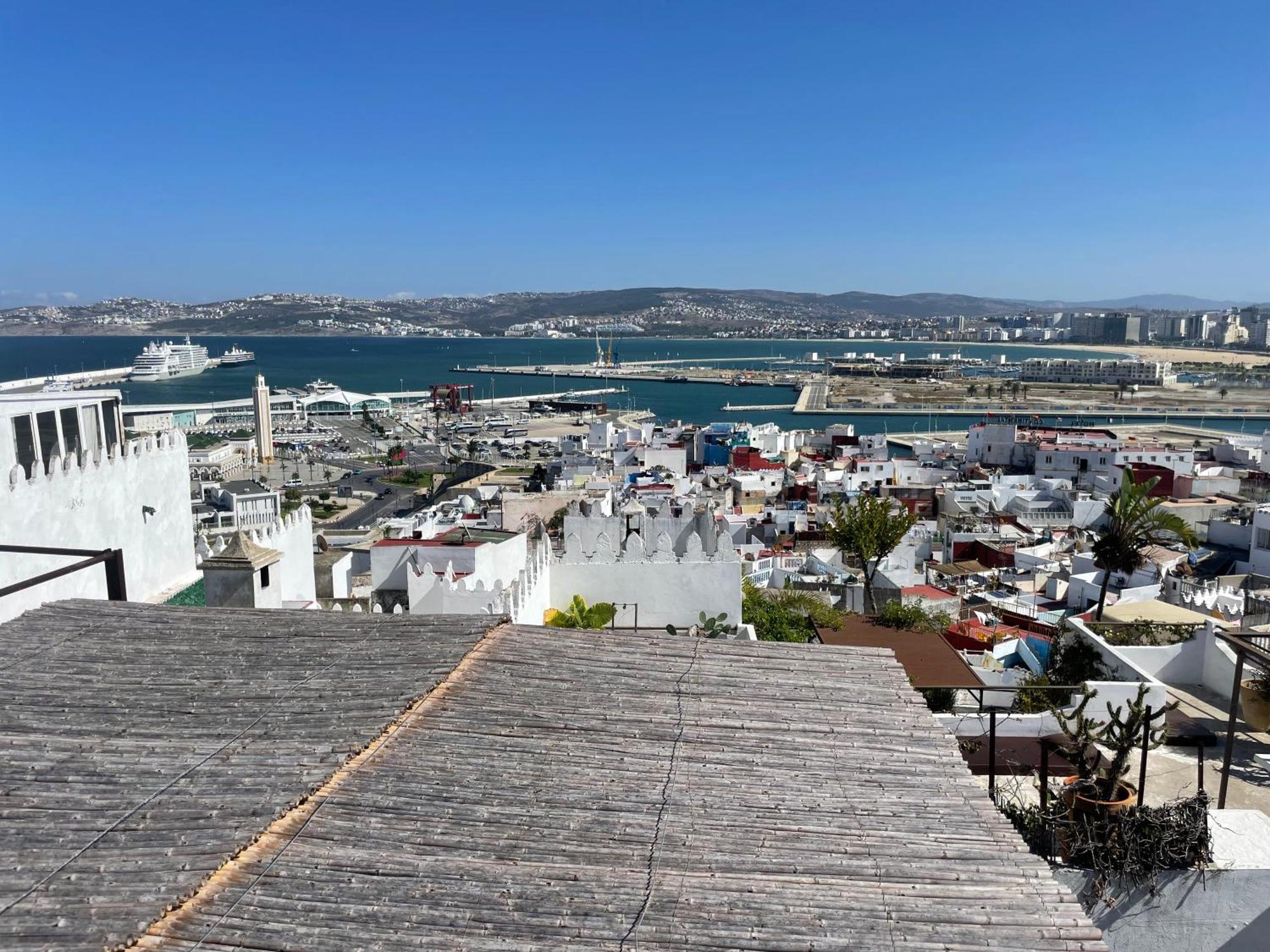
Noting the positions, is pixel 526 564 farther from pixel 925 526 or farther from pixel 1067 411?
pixel 1067 411

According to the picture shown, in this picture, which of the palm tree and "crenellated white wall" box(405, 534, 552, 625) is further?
the palm tree

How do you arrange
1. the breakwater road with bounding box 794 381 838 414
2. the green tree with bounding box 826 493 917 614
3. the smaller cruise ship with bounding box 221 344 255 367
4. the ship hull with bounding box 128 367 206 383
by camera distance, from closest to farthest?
the green tree with bounding box 826 493 917 614 < the breakwater road with bounding box 794 381 838 414 < the ship hull with bounding box 128 367 206 383 < the smaller cruise ship with bounding box 221 344 255 367

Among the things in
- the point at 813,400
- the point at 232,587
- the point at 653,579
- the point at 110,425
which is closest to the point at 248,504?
the point at 110,425

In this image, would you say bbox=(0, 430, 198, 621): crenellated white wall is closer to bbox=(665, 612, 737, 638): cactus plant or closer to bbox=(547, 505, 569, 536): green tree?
bbox=(665, 612, 737, 638): cactus plant

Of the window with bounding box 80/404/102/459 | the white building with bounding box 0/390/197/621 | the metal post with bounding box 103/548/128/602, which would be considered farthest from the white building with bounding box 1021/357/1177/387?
the metal post with bounding box 103/548/128/602

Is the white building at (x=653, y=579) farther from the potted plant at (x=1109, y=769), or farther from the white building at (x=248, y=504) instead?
the white building at (x=248, y=504)

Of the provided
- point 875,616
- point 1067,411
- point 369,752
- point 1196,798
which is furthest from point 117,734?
point 1067,411
